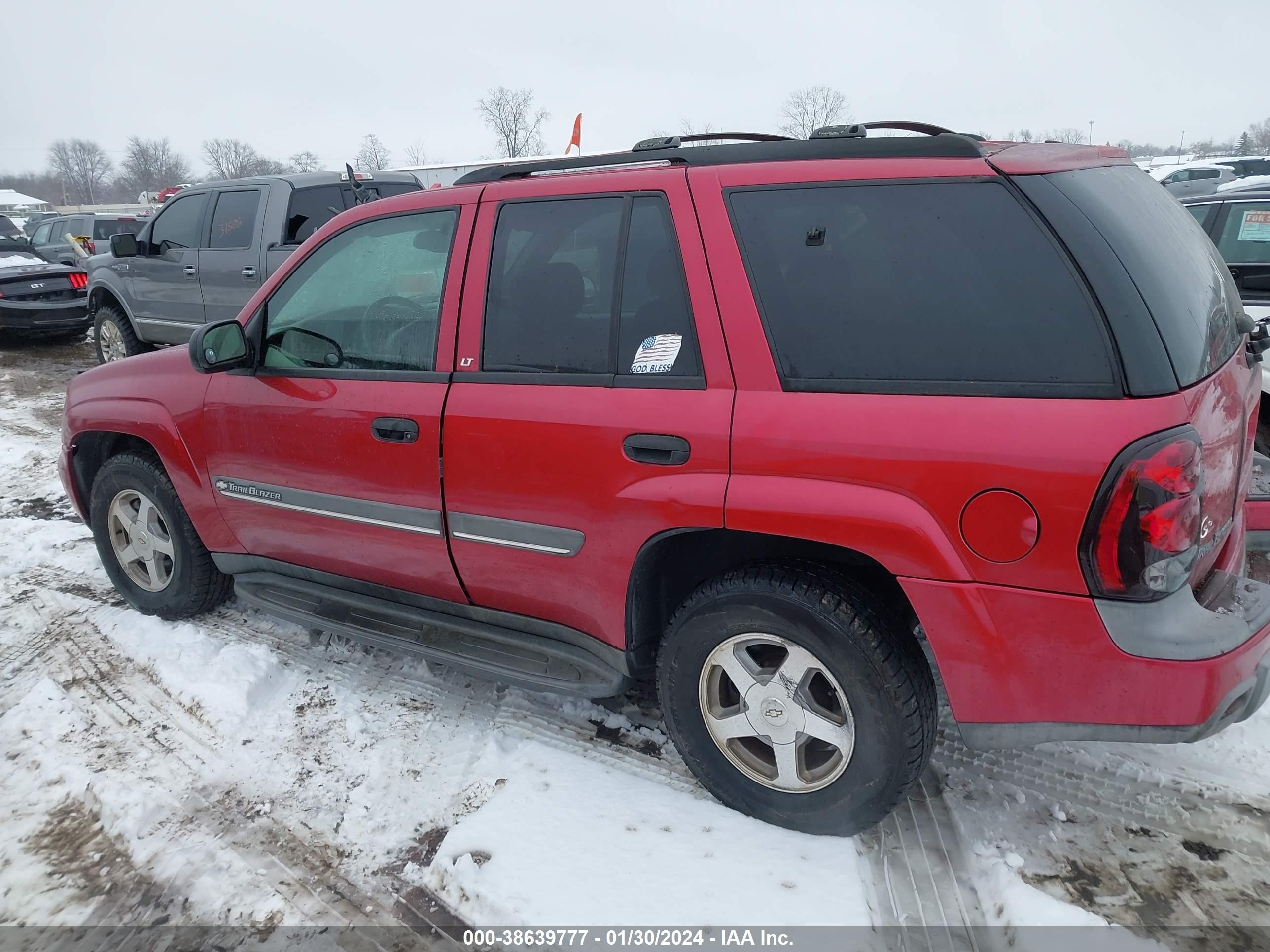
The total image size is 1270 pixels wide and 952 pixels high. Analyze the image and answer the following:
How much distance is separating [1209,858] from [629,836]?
1639 mm

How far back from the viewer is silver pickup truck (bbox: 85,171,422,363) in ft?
Result: 25.2

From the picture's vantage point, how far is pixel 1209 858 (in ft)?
7.59

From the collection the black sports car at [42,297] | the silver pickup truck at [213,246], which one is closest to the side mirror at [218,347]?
the silver pickup truck at [213,246]

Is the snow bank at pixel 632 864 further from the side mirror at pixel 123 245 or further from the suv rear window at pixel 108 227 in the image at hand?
the suv rear window at pixel 108 227

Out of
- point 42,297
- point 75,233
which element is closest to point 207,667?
point 42,297

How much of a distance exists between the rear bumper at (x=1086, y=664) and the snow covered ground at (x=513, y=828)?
1.66ft

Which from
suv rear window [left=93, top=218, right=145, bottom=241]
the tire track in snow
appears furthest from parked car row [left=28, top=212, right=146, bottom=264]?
the tire track in snow

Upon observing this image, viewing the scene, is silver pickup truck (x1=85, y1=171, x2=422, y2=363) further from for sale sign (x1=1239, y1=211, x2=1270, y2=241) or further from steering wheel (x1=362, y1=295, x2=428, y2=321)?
for sale sign (x1=1239, y1=211, x2=1270, y2=241)

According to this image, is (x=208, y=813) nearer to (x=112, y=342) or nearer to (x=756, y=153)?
(x=756, y=153)

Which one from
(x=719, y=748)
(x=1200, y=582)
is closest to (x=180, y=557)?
(x=719, y=748)

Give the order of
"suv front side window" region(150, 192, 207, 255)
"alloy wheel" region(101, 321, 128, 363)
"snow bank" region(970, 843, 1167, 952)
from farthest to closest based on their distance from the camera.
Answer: "alloy wheel" region(101, 321, 128, 363)
"suv front side window" region(150, 192, 207, 255)
"snow bank" region(970, 843, 1167, 952)

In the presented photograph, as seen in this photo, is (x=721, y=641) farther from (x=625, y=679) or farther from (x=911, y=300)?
(x=911, y=300)

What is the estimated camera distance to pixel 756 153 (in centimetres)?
245

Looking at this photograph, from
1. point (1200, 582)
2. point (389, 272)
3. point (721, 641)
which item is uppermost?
point (389, 272)
